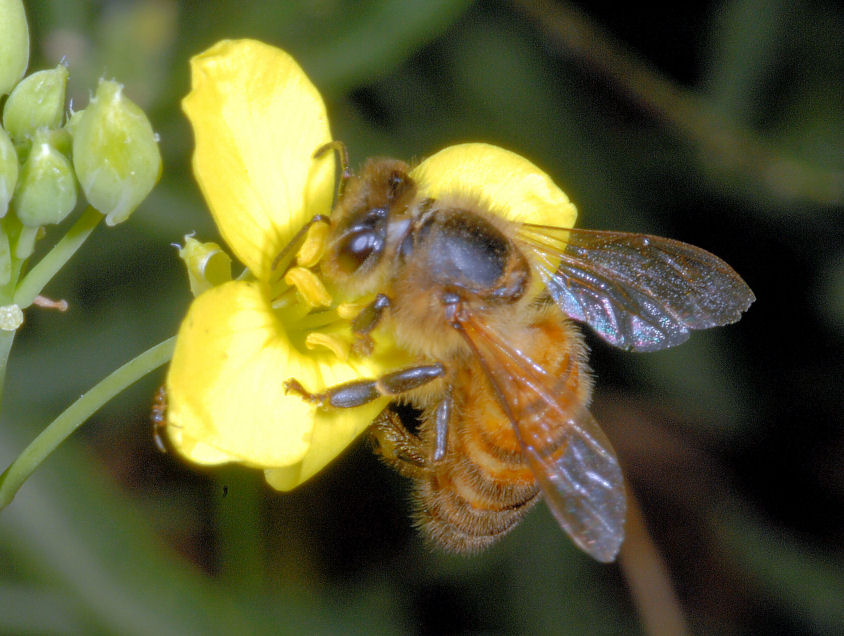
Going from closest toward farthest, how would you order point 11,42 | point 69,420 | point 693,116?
point 69,420 < point 11,42 < point 693,116

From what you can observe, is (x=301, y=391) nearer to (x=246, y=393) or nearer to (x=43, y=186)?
(x=246, y=393)

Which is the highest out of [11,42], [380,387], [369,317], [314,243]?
Result: [11,42]

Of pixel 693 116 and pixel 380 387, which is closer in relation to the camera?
pixel 380 387

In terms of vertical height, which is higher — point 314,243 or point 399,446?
point 314,243

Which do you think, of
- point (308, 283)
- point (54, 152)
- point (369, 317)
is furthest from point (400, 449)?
point (54, 152)

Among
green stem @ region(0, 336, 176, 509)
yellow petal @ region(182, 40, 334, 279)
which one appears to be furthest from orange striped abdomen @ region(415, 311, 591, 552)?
green stem @ region(0, 336, 176, 509)

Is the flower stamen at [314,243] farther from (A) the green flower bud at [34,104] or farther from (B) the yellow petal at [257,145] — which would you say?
(A) the green flower bud at [34,104]

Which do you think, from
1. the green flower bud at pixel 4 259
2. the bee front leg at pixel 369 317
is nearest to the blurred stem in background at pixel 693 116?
the bee front leg at pixel 369 317
